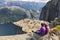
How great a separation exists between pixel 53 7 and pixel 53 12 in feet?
12.9

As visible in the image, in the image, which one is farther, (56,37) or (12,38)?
(12,38)

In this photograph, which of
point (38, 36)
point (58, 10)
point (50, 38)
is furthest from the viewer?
point (58, 10)

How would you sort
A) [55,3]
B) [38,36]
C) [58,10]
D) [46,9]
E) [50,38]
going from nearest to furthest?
[50,38] → [38,36] → [58,10] → [55,3] → [46,9]

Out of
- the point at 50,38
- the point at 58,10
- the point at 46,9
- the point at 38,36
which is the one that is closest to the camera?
the point at 50,38

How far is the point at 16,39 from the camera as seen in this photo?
2502cm

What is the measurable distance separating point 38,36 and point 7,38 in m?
3.25

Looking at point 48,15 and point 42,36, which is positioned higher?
point 42,36

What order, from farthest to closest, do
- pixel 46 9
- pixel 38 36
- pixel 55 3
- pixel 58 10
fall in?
pixel 46 9 → pixel 55 3 → pixel 58 10 → pixel 38 36

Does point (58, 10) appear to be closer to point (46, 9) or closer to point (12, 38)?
point (46, 9)

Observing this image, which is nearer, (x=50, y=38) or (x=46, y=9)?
(x=50, y=38)

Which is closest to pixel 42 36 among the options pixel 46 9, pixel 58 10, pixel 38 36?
pixel 38 36

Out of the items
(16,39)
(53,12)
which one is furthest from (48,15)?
(16,39)

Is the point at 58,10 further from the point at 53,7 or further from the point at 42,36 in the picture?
the point at 42,36

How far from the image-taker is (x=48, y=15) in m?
156
